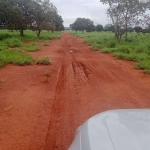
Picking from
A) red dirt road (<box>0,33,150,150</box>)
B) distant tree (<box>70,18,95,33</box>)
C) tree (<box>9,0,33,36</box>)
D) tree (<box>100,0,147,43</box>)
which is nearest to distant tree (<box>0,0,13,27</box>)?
tree (<box>9,0,33,36</box>)

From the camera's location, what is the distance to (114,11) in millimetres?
21172

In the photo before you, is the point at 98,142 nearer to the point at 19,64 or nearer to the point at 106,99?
the point at 106,99

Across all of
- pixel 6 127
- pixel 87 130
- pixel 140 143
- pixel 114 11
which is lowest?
pixel 6 127

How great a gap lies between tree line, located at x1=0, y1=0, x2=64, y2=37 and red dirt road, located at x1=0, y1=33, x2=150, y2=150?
16360 mm

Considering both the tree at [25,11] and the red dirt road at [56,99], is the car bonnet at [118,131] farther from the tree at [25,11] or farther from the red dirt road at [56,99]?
the tree at [25,11]

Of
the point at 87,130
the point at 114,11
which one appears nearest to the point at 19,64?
the point at 87,130

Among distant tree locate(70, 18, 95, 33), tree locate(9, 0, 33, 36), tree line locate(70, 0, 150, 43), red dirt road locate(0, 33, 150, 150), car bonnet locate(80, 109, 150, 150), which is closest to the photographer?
car bonnet locate(80, 109, 150, 150)

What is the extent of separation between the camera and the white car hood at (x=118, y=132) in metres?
1.59

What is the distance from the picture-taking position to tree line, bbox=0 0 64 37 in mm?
23406

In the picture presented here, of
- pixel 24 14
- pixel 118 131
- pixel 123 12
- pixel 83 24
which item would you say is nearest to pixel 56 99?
pixel 118 131

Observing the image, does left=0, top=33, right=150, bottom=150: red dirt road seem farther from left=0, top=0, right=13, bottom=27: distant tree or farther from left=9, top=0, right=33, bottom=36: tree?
left=9, top=0, right=33, bottom=36: tree

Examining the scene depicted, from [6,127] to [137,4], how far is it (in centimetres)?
1954

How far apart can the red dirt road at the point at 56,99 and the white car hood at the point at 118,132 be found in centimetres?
140

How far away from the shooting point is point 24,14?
96.2 ft
